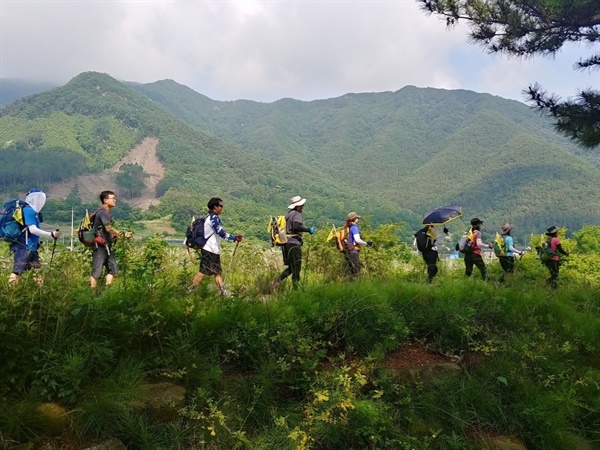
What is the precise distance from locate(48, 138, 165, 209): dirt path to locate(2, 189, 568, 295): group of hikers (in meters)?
87.9

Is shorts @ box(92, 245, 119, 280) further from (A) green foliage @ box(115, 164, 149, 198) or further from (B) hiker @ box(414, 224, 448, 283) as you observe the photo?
(A) green foliage @ box(115, 164, 149, 198)

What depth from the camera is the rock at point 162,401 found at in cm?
371

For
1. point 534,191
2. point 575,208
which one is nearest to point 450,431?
point 575,208

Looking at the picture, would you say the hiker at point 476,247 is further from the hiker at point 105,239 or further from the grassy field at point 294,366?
the hiker at point 105,239

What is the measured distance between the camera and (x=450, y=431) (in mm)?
4258

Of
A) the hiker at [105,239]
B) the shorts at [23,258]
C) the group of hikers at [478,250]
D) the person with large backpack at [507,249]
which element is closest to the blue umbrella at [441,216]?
the group of hikers at [478,250]

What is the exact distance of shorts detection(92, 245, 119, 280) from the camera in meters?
6.48

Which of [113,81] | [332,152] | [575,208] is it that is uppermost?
[113,81]

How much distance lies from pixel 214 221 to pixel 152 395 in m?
3.70

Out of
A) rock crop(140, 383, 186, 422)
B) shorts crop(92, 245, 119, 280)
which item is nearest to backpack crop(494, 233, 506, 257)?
shorts crop(92, 245, 119, 280)

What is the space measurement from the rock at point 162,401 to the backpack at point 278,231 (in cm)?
411

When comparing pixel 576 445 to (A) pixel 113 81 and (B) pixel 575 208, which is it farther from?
(A) pixel 113 81

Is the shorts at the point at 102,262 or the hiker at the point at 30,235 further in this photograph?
the shorts at the point at 102,262

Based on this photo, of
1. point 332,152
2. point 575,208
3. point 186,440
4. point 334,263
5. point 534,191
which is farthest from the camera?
point 332,152
